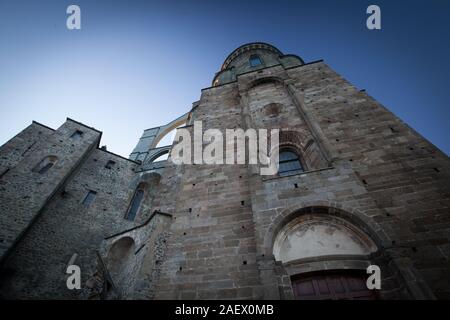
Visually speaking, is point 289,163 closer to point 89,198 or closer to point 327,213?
point 327,213

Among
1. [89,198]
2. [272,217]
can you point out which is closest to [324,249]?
[272,217]

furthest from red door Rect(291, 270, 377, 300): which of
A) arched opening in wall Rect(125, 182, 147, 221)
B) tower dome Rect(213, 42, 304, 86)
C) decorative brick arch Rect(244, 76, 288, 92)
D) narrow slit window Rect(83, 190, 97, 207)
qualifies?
tower dome Rect(213, 42, 304, 86)

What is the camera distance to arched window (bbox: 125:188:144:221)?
43.4 feet

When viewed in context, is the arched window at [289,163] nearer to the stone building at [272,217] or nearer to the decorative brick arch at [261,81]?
the stone building at [272,217]

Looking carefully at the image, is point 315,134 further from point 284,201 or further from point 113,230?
point 113,230

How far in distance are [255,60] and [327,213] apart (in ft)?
49.2

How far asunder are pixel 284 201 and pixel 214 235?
6.20 feet

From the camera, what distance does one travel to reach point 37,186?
35.1 ft

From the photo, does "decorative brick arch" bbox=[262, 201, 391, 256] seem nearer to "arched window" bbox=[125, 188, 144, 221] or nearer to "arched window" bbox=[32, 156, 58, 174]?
"arched window" bbox=[125, 188, 144, 221]

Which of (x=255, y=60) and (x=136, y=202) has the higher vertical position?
(x=255, y=60)

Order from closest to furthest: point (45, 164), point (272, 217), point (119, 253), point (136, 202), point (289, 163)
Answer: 1. point (272, 217)
2. point (289, 163)
3. point (119, 253)
4. point (45, 164)
5. point (136, 202)

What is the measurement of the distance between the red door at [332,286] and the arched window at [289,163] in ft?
11.6

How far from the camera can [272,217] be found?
5059 mm
